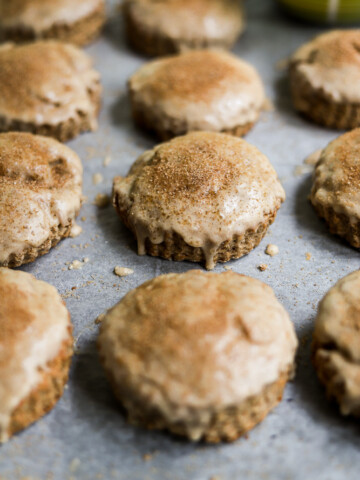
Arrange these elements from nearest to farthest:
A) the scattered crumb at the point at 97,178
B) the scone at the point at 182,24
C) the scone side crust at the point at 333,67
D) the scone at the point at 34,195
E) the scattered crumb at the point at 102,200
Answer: the scone at the point at 34,195
the scattered crumb at the point at 102,200
the scattered crumb at the point at 97,178
the scone side crust at the point at 333,67
the scone at the point at 182,24

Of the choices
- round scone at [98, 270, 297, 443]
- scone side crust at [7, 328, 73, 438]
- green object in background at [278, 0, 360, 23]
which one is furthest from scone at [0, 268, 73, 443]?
green object in background at [278, 0, 360, 23]

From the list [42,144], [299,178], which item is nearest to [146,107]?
[42,144]

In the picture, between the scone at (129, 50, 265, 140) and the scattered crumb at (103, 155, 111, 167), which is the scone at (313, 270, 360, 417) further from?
the scattered crumb at (103, 155, 111, 167)

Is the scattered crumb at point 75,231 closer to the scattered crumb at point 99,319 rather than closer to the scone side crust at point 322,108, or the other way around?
the scattered crumb at point 99,319

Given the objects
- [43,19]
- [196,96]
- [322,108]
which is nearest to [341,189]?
[322,108]

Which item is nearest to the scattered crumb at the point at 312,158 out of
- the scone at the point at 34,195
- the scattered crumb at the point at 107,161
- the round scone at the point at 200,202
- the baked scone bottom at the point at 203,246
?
the round scone at the point at 200,202

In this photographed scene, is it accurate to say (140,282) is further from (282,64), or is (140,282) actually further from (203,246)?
(282,64)
